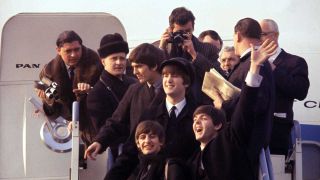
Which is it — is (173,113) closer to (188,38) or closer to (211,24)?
(188,38)

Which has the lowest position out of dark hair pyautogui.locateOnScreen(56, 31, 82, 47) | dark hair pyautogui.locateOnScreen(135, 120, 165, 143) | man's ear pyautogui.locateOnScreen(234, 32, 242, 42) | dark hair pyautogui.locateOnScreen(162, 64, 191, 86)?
dark hair pyautogui.locateOnScreen(135, 120, 165, 143)

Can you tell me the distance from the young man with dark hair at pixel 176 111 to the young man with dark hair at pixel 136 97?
17 cm

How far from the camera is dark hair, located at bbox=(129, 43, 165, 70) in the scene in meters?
6.43

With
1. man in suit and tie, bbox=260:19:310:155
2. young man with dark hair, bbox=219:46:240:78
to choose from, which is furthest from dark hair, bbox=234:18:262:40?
young man with dark hair, bbox=219:46:240:78

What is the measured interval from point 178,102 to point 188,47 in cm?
74

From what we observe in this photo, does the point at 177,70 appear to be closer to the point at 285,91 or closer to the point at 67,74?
the point at 285,91

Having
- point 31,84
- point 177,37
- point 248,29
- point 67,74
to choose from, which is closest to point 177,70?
point 248,29

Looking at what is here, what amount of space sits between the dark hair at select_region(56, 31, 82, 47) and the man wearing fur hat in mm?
437

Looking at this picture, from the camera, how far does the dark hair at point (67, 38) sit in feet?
24.1

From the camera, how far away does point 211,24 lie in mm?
9484

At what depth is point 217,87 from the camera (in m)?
6.08

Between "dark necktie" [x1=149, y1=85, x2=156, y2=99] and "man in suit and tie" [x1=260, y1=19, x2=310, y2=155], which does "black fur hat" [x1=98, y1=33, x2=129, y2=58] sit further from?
"man in suit and tie" [x1=260, y1=19, x2=310, y2=155]

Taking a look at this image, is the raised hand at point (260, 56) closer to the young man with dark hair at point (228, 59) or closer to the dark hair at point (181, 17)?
the dark hair at point (181, 17)

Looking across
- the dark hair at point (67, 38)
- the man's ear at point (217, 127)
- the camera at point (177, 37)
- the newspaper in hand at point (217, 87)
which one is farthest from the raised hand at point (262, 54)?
the dark hair at point (67, 38)
